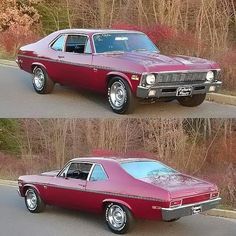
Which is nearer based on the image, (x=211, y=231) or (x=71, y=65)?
(x=211, y=231)

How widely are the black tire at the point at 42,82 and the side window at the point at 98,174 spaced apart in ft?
12.2

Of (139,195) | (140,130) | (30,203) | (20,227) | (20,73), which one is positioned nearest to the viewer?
(139,195)

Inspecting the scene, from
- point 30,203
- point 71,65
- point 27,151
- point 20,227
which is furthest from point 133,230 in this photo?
point 27,151

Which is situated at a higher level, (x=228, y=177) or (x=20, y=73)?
(x=20, y=73)

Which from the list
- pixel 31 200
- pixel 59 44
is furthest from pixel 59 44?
pixel 31 200

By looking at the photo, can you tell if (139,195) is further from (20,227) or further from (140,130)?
(140,130)

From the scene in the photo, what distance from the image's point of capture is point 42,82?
43.8 ft

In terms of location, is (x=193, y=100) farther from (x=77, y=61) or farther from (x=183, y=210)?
(x=183, y=210)

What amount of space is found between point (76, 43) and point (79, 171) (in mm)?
3182

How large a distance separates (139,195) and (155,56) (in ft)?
10.9

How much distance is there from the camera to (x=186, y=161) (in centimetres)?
1797

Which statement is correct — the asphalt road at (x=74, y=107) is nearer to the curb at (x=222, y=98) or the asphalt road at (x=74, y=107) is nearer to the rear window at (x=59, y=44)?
the curb at (x=222, y=98)

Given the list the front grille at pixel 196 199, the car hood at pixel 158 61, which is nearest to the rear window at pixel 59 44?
the car hood at pixel 158 61

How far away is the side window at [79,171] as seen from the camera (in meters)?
10.3
